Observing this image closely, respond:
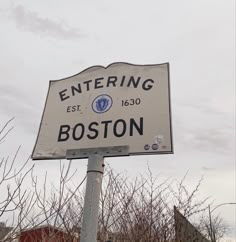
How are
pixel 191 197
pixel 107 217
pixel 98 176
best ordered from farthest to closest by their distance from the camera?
pixel 191 197
pixel 107 217
pixel 98 176

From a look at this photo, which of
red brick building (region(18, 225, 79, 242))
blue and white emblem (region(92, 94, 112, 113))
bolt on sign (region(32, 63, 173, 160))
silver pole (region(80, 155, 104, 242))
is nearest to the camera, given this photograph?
silver pole (region(80, 155, 104, 242))

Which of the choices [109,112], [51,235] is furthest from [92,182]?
[51,235]

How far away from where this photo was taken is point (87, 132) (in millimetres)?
2338

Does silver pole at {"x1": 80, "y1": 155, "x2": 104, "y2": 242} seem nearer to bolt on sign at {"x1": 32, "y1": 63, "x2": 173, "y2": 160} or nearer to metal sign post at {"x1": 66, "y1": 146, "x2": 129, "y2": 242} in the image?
metal sign post at {"x1": 66, "y1": 146, "x2": 129, "y2": 242}

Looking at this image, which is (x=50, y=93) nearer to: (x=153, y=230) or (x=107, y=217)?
(x=107, y=217)

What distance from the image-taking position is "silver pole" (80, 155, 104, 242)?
6.74 ft

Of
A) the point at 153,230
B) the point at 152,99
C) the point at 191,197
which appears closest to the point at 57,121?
the point at 152,99

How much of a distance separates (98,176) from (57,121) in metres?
0.53

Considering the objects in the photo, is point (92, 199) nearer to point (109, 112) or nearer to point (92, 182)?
point (92, 182)

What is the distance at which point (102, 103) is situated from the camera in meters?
2.44

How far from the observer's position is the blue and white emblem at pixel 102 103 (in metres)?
2.41

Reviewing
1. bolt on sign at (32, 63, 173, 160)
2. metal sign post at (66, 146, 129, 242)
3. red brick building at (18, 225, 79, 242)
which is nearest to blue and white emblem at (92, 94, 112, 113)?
bolt on sign at (32, 63, 173, 160)

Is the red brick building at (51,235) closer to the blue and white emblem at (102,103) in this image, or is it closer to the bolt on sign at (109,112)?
the bolt on sign at (109,112)

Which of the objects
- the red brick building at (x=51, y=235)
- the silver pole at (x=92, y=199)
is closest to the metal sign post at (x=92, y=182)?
the silver pole at (x=92, y=199)
